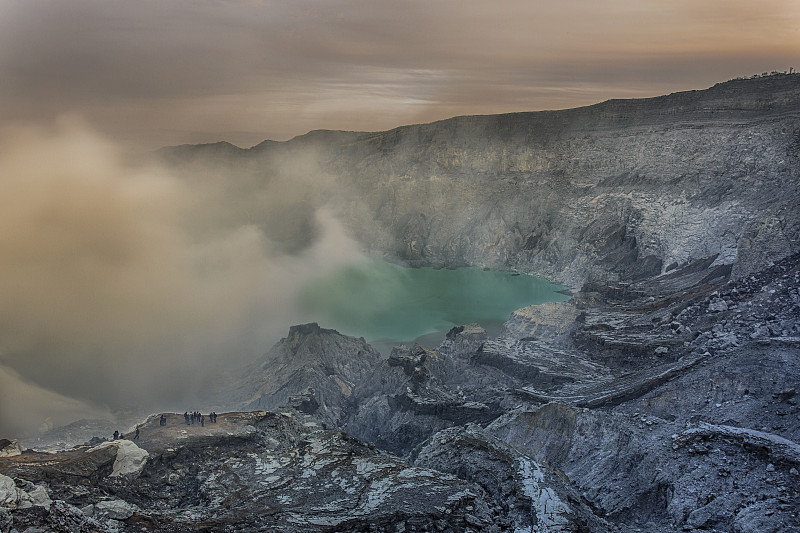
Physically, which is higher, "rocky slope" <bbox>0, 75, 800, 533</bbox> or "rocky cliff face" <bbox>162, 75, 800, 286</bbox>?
"rocky cliff face" <bbox>162, 75, 800, 286</bbox>

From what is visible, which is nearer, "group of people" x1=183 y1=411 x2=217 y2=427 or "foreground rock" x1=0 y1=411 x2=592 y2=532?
"foreground rock" x1=0 y1=411 x2=592 y2=532

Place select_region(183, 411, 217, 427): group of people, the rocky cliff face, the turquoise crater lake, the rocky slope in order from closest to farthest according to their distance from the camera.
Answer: the rocky slope, select_region(183, 411, 217, 427): group of people, the rocky cliff face, the turquoise crater lake

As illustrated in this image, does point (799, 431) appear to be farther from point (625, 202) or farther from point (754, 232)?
point (625, 202)

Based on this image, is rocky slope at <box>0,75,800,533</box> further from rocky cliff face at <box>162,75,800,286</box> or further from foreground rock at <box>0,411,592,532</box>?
rocky cliff face at <box>162,75,800,286</box>

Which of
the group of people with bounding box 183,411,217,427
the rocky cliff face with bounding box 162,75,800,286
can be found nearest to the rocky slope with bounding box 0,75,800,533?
the rocky cliff face with bounding box 162,75,800,286

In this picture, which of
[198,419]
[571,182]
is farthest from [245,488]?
[571,182]

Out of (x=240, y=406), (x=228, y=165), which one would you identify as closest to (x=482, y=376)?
(x=240, y=406)

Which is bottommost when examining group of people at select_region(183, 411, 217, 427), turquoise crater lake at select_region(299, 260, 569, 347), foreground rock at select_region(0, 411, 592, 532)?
turquoise crater lake at select_region(299, 260, 569, 347)

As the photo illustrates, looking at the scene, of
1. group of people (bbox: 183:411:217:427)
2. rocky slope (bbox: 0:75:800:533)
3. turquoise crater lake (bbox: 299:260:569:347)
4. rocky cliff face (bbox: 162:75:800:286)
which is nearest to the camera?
rocky slope (bbox: 0:75:800:533)
